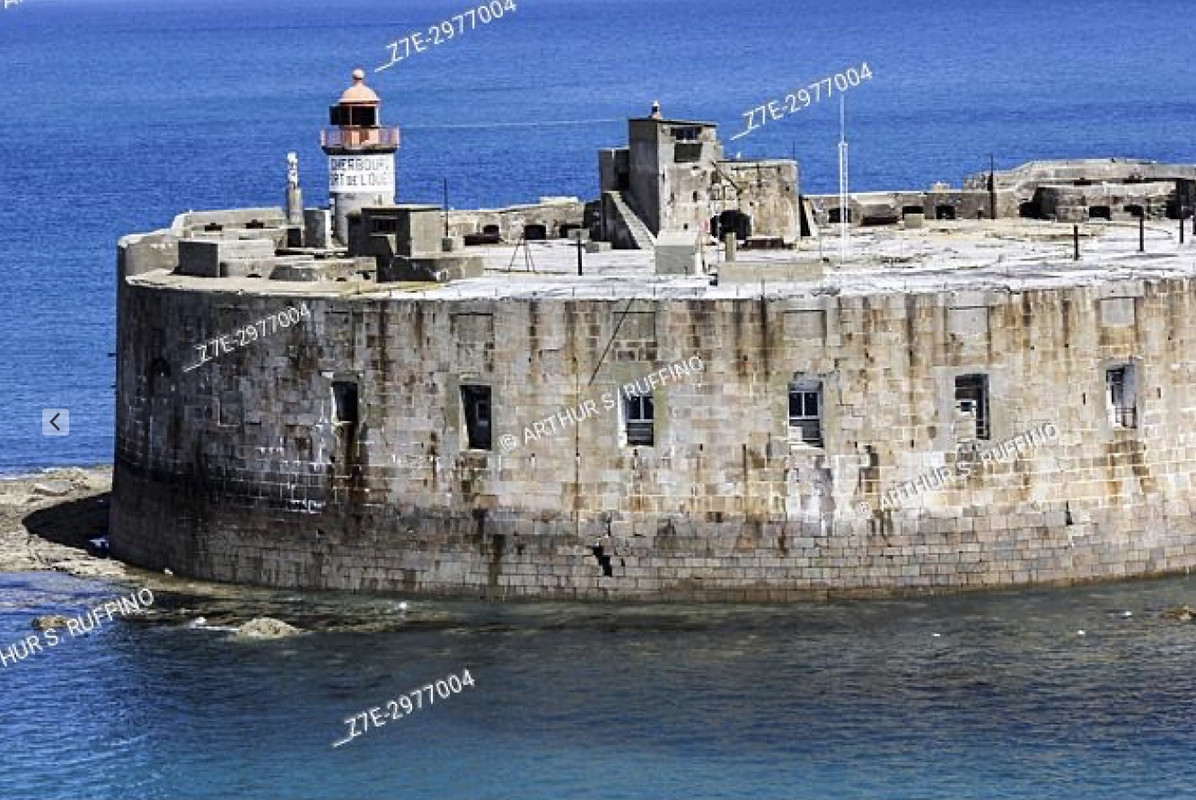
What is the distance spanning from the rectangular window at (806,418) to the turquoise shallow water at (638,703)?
2.90 meters

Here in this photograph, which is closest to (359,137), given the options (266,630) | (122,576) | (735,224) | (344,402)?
(735,224)

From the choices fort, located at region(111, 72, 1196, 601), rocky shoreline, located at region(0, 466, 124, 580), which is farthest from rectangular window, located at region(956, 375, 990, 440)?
rocky shoreline, located at region(0, 466, 124, 580)

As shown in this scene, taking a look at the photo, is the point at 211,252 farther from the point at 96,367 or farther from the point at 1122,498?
the point at 96,367

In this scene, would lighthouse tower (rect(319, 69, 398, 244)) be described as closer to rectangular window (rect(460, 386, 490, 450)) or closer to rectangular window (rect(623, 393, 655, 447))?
rectangular window (rect(460, 386, 490, 450))

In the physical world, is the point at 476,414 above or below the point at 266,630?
above

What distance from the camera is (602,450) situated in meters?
56.5

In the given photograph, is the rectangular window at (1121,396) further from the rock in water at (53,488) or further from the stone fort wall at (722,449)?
the rock in water at (53,488)

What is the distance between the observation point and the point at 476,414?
5741cm

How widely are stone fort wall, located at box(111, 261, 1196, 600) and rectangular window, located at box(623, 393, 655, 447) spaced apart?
280 millimetres

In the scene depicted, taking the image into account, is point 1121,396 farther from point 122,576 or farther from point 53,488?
point 53,488

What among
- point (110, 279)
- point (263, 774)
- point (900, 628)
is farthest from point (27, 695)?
point (110, 279)

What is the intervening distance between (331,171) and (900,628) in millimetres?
19985

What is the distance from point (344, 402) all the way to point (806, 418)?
8206 mm

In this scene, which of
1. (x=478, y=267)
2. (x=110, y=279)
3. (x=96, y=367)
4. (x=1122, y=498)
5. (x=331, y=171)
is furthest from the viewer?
(x=110, y=279)
